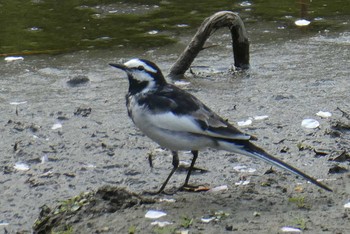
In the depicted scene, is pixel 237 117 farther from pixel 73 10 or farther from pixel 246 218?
pixel 73 10

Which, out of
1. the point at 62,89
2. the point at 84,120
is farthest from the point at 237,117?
the point at 62,89

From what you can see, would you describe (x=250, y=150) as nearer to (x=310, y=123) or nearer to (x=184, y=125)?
(x=184, y=125)

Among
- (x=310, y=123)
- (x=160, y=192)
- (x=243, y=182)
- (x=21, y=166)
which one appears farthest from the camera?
(x=310, y=123)

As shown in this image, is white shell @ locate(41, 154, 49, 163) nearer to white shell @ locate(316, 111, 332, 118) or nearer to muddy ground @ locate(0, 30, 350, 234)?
muddy ground @ locate(0, 30, 350, 234)

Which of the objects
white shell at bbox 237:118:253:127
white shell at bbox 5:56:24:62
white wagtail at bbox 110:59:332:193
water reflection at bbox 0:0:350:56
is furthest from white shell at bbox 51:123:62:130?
water reflection at bbox 0:0:350:56

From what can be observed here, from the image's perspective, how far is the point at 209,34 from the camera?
355 inches

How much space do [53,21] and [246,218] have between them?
6566mm

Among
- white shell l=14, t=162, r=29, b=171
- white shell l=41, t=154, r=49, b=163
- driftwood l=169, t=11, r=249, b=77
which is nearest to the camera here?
white shell l=14, t=162, r=29, b=171

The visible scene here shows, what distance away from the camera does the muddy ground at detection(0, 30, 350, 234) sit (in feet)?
18.5

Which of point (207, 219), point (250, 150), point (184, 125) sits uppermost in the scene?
point (184, 125)

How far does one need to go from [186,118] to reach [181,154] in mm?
1195

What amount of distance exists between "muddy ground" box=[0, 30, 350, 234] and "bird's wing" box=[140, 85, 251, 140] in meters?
0.44

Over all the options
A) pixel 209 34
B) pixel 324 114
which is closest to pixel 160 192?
pixel 324 114

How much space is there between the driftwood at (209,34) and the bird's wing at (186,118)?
9.48 ft
